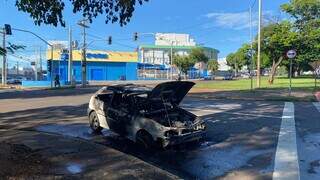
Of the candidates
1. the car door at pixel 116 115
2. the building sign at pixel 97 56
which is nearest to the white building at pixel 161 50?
the building sign at pixel 97 56

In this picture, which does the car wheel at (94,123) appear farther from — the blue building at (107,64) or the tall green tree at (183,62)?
the tall green tree at (183,62)

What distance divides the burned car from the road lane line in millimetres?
2004

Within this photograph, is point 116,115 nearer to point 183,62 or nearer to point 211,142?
point 211,142

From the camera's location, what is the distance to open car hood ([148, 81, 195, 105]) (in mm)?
12258

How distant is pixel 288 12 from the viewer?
2596 inches

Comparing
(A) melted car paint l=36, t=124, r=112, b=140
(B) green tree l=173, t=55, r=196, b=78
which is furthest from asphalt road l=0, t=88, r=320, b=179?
(B) green tree l=173, t=55, r=196, b=78

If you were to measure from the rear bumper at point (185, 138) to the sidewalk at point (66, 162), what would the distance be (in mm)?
1267

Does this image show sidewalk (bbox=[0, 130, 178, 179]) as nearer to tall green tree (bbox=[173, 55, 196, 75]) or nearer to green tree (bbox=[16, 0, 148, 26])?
green tree (bbox=[16, 0, 148, 26])

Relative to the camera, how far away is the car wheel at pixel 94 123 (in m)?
14.7

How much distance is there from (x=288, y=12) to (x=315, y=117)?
49.2m

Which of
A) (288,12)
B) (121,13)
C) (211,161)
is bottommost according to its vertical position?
(211,161)

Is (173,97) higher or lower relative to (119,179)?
higher

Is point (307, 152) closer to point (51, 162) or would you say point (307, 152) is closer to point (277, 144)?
point (277, 144)

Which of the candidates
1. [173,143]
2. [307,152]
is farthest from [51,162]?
[307,152]
